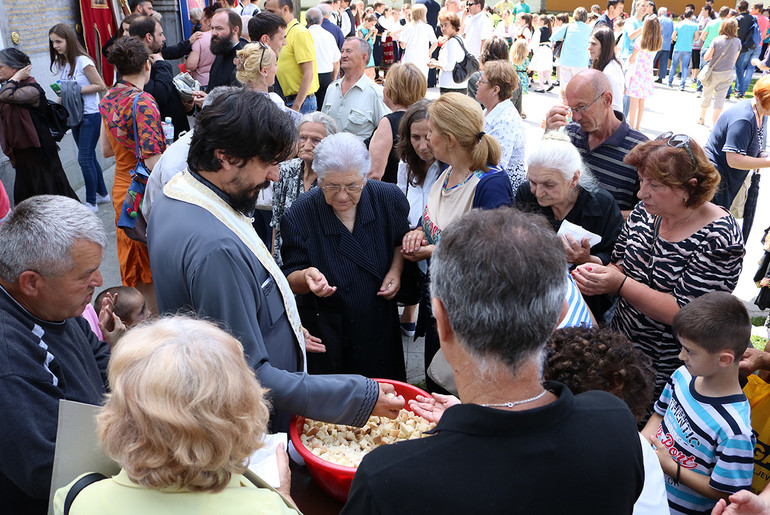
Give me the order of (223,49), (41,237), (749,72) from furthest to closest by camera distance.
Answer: (749,72)
(223,49)
(41,237)

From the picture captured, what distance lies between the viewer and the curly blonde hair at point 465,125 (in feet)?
10.2

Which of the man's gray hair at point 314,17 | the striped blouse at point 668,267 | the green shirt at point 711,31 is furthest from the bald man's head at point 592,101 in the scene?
the green shirt at point 711,31

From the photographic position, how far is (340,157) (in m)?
2.95

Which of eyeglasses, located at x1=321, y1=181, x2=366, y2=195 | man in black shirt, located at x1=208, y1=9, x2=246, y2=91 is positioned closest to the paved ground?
eyeglasses, located at x1=321, y1=181, x2=366, y2=195

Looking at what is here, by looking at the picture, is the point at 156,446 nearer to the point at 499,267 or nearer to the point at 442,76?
the point at 499,267

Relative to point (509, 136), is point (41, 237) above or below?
above

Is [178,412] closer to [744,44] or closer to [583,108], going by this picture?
[583,108]

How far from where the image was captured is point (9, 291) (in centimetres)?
180

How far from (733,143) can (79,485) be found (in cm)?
471

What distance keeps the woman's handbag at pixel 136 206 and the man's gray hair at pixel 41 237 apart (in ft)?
7.67

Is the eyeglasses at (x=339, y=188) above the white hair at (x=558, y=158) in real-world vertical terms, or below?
below

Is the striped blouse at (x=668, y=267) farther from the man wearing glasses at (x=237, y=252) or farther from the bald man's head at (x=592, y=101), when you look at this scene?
the man wearing glasses at (x=237, y=252)

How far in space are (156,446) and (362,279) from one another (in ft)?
5.80

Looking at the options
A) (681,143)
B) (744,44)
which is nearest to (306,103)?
(681,143)
